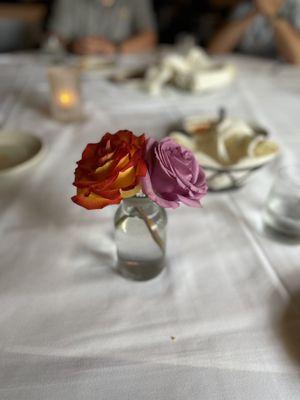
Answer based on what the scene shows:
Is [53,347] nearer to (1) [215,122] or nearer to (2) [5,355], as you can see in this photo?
(2) [5,355]

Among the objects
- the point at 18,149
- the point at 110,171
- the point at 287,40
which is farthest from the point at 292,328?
the point at 287,40

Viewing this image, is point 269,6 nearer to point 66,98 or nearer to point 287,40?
point 287,40

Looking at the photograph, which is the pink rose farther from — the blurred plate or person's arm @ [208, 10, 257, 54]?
person's arm @ [208, 10, 257, 54]

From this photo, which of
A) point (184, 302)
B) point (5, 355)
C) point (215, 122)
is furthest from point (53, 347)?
point (215, 122)

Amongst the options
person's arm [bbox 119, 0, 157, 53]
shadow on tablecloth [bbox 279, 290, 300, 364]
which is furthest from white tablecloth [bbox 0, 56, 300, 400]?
person's arm [bbox 119, 0, 157, 53]

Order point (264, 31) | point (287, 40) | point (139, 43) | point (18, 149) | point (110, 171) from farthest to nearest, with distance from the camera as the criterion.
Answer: point (139, 43) → point (264, 31) → point (287, 40) → point (18, 149) → point (110, 171)

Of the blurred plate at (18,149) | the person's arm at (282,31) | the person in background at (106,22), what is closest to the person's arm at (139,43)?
the person in background at (106,22)
